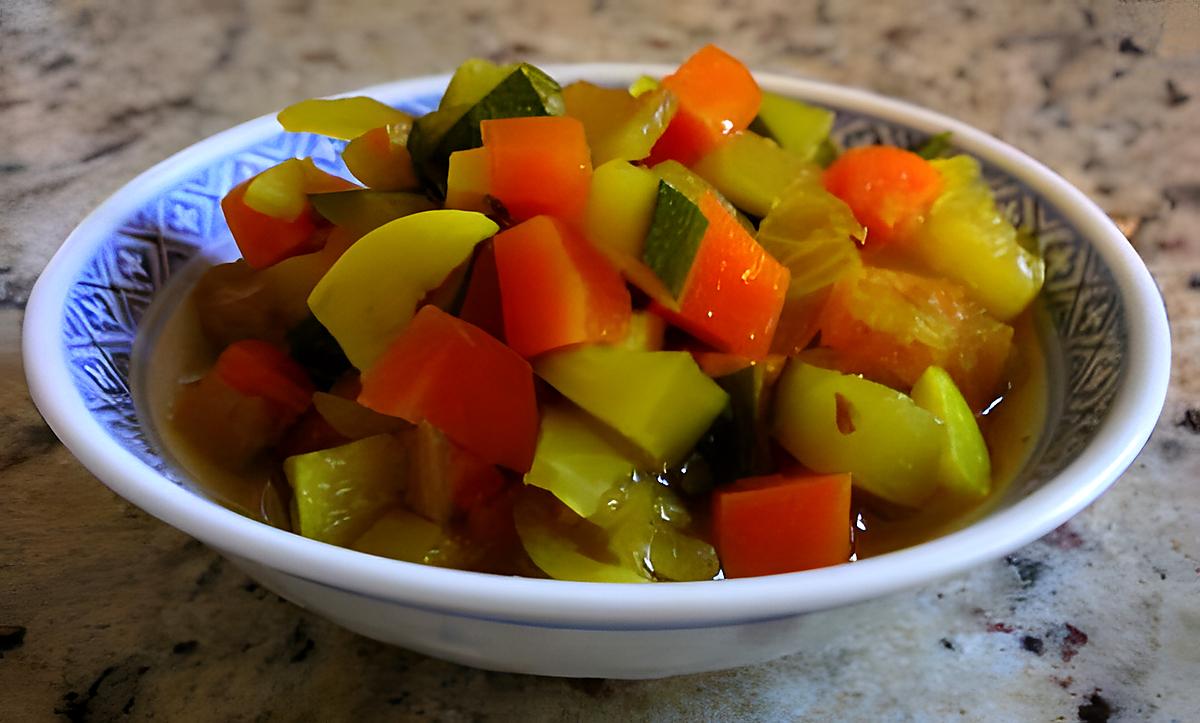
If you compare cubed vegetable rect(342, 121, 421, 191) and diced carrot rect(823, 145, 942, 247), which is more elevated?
cubed vegetable rect(342, 121, 421, 191)

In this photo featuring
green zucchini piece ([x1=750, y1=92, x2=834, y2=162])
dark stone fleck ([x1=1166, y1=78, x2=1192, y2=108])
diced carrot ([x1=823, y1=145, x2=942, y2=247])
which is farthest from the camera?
dark stone fleck ([x1=1166, y1=78, x2=1192, y2=108])

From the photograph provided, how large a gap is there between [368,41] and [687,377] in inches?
81.9

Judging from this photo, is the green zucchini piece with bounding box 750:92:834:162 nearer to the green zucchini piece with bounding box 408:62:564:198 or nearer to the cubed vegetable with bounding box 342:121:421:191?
the green zucchini piece with bounding box 408:62:564:198

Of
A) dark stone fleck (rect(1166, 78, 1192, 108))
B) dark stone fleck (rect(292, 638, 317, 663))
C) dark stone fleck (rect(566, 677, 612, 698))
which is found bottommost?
dark stone fleck (rect(292, 638, 317, 663))

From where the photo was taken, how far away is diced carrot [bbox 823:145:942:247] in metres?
1.32

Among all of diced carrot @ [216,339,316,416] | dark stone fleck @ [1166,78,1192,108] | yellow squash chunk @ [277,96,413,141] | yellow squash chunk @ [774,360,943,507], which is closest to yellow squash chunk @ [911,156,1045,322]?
yellow squash chunk @ [774,360,943,507]

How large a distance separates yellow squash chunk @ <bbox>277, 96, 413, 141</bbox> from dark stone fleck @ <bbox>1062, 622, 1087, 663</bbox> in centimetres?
106

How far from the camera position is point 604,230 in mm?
1073

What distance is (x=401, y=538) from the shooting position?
1.05 metres

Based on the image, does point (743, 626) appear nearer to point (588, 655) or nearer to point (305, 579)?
point (588, 655)

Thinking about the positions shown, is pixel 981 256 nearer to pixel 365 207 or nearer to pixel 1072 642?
pixel 1072 642

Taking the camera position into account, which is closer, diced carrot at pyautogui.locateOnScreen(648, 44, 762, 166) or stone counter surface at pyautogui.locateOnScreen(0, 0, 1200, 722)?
stone counter surface at pyautogui.locateOnScreen(0, 0, 1200, 722)

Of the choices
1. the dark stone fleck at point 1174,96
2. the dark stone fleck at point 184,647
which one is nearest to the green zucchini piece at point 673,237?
the dark stone fleck at point 184,647

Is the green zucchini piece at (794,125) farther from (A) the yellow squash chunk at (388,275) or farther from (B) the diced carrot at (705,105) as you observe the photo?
(A) the yellow squash chunk at (388,275)
